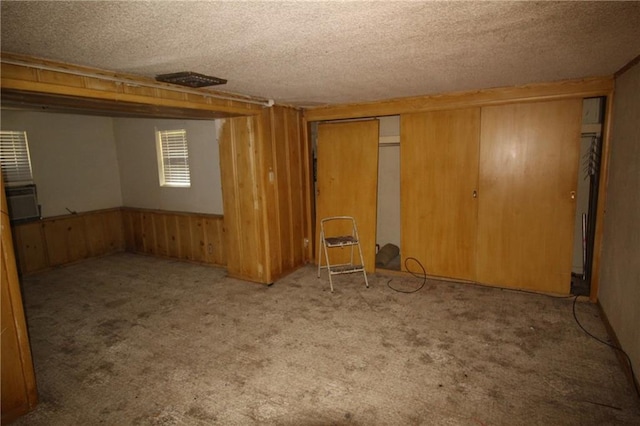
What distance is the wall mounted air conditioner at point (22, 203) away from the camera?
15.5 ft

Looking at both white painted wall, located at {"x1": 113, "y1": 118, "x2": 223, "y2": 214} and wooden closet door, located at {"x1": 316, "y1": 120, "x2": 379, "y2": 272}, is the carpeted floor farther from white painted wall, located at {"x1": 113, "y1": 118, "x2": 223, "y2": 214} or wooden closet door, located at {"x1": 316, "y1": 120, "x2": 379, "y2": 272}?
white painted wall, located at {"x1": 113, "y1": 118, "x2": 223, "y2": 214}

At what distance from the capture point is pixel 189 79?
8.59ft

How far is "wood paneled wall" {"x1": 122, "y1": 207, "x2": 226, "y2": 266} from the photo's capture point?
4.98m

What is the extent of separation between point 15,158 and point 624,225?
7.08 metres

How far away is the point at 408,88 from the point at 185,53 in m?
2.16

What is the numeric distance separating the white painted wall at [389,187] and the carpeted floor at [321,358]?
0.99m

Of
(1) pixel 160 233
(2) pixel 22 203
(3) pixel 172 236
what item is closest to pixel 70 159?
(2) pixel 22 203

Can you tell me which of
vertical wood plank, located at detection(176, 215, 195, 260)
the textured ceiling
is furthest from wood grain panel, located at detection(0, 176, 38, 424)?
vertical wood plank, located at detection(176, 215, 195, 260)

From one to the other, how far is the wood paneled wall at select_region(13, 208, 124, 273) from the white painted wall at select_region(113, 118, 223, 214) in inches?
21.5

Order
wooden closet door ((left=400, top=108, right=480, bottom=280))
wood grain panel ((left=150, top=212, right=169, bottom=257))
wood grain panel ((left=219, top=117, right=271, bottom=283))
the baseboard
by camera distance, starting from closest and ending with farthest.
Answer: the baseboard → wooden closet door ((left=400, top=108, right=480, bottom=280)) → wood grain panel ((left=219, top=117, right=271, bottom=283)) → wood grain panel ((left=150, top=212, right=169, bottom=257))

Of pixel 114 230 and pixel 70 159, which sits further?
pixel 114 230

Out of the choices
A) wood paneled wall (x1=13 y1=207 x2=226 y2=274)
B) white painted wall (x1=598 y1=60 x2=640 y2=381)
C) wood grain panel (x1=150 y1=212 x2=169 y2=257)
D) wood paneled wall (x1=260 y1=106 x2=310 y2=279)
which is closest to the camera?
white painted wall (x1=598 y1=60 x2=640 y2=381)

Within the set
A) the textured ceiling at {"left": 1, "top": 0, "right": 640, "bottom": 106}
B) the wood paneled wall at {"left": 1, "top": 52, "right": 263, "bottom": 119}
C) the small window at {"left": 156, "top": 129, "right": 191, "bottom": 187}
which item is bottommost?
the small window at {"left": 156, "top": 129, "right": 191, "bottom": 187}

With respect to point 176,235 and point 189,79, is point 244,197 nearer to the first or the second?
point 189,79
